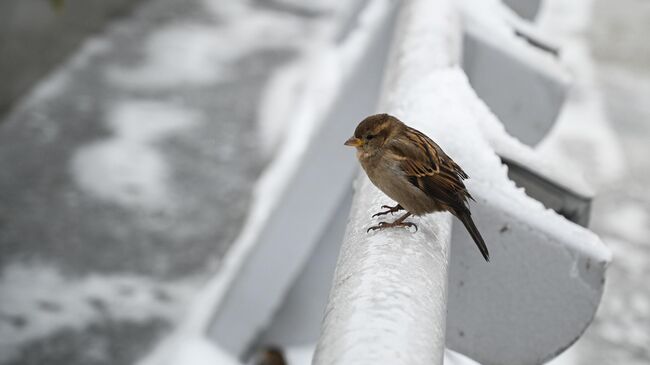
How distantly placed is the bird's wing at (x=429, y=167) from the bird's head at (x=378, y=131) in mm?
24

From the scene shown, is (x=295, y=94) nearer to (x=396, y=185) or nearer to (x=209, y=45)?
(x=209, y=45)

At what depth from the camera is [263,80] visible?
6.74 metres

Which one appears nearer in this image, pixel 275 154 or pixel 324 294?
pixel 324 294

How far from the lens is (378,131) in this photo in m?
2.04

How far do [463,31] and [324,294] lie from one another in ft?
3.27

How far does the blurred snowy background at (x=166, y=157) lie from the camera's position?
4188mm

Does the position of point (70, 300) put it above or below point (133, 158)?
below

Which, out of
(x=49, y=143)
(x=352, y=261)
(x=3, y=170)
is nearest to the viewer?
(x=352, y=261)

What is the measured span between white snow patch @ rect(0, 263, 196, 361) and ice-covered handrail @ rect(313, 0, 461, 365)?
2400 millimetres

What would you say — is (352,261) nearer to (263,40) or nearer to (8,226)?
(8,226)

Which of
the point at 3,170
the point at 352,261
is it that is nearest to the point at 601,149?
the point at 3,170

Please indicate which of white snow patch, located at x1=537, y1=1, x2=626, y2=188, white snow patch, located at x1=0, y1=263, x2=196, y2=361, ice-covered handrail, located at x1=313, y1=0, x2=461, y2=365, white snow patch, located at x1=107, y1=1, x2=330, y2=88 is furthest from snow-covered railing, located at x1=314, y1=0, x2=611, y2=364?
white snow patch, located at x1=107, y1=1, x2=330, y2=88

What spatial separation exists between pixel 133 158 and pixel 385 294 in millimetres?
4298

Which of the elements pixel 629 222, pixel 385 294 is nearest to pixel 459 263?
pixel 385 294
